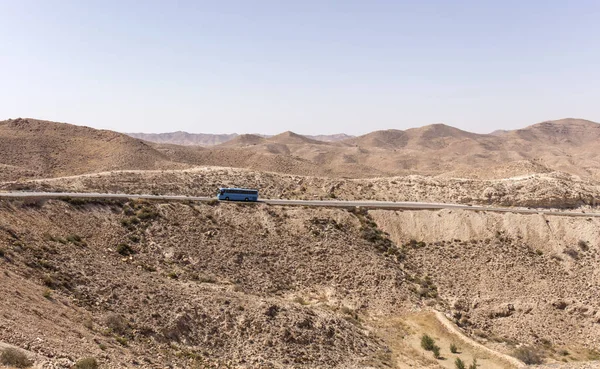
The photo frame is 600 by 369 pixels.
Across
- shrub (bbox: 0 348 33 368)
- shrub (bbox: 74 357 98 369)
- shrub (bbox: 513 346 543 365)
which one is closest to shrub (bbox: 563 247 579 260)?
shrub (bbox: 513 346 543 365)

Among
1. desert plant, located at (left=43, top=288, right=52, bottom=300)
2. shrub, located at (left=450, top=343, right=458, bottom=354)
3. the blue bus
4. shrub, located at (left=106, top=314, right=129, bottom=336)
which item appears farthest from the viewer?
the blue bus

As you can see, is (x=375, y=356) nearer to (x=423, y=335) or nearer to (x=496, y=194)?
(x=423, y=335)

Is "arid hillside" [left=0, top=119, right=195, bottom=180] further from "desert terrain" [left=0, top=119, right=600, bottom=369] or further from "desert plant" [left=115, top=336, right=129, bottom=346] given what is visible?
"desert plant" [left=115, top=336, right=129, bottom=346]

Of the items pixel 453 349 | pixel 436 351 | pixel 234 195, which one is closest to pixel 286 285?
pixel 436 351

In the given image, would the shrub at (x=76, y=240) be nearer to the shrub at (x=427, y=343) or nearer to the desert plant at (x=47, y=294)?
the desert plant at (x=47, y=294)

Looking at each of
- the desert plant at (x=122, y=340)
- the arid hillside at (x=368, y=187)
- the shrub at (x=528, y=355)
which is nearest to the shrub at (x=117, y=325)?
the desert plant at (x=122, y=340)

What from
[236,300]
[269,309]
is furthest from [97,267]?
[269,309]

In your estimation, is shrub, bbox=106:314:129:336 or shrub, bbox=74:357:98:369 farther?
shrub, bbox=106:314:129:336
